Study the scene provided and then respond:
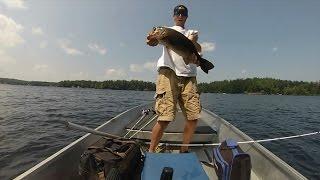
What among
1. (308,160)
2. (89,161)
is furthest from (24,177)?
(308,160)

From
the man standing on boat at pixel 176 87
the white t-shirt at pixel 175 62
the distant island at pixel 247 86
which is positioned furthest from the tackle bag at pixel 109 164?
the distant island at pixel 247 86

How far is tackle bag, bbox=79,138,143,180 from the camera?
3.51 metres

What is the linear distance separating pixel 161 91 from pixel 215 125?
326cm

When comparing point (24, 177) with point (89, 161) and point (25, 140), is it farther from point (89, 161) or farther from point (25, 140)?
point (25, 140)

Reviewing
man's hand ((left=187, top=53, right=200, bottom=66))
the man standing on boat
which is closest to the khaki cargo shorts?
the man standing on boat

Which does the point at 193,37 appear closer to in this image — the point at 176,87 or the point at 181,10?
the point at 181,10

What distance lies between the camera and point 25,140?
1023 centimetres

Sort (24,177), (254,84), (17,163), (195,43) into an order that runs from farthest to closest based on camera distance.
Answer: (254,84) < (17,163) < (195,43) < (24,177)

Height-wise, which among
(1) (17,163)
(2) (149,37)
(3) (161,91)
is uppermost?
(2) (149,37)

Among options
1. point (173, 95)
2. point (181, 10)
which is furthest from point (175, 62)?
point (181, 10)

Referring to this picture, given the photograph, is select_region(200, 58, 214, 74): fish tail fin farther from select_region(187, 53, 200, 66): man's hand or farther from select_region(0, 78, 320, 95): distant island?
select_region(0, 78, 320, 95): distant island

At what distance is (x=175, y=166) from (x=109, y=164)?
79 cm

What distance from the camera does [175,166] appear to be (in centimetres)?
348

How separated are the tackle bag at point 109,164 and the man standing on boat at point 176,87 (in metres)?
0.85
